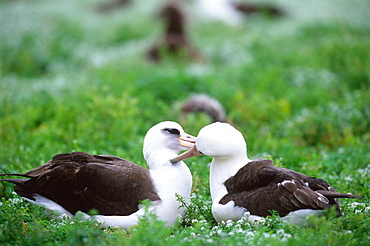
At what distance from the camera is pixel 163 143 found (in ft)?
17.1

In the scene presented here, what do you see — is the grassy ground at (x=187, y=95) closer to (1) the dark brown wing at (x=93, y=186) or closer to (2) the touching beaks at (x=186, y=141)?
(1) the dark brown wing at (x=93, y=186)

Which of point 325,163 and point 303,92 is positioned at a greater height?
point 303,92

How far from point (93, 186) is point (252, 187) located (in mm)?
1523

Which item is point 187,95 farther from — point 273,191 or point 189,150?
point 273,191

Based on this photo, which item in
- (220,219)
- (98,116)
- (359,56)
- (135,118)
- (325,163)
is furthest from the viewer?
(359,56)

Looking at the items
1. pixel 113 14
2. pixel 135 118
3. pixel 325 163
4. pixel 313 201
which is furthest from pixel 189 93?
pixel 113 14

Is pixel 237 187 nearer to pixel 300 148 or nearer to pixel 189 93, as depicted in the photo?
pixel 300 148

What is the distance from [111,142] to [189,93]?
340 cm

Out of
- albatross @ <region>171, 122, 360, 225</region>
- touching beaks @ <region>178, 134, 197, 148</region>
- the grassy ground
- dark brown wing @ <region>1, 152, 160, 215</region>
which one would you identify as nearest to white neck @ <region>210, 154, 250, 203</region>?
albatross @ <region>171, 122, 360, 225</region>

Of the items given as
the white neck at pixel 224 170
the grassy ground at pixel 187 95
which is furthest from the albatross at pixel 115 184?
the white neck at pixel 224 170

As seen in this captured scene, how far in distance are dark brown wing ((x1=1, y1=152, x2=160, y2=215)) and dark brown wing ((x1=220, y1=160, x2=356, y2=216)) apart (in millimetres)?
816

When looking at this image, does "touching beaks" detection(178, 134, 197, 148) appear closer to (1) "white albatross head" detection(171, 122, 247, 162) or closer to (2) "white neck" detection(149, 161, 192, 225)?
(2) "white neck" detection(149, 161, 192, 225)

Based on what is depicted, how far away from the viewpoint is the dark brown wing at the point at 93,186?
484 centimetres

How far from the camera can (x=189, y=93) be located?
10523 mm
